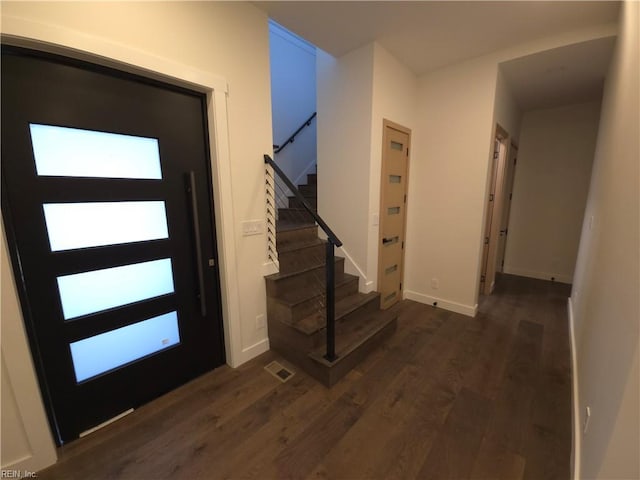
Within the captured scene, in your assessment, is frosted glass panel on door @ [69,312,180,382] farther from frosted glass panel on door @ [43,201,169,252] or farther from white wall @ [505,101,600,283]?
white wall @ [505,101,600,283]

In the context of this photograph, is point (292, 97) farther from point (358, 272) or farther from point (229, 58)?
point (358, 272)

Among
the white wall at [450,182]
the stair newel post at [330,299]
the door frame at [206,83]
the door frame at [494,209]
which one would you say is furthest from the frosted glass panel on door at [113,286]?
the door frame at [494,209]

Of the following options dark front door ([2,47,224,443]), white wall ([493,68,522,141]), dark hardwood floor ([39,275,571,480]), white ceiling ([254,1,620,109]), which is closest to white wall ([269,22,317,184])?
white ceiling ([254,1,620,109])

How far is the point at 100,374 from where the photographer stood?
1.55 meters

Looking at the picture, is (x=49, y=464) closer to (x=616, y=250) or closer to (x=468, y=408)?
(x=468, y=408)

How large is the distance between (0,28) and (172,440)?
2173 millimetres

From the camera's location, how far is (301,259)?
2611 millimetres

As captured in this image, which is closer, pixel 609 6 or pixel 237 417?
pixel 237 417

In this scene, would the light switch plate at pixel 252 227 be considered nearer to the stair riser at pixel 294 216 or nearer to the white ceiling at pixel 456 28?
the stair riser at pixel 294 216

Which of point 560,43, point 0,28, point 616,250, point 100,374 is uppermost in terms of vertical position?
point 560,43

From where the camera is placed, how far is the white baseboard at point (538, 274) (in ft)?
13.6

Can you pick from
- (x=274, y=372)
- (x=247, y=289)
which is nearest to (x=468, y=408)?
(x=274, y=372)

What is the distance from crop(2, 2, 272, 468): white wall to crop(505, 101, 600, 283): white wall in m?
4.56

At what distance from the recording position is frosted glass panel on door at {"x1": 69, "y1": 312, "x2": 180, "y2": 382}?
1.49 metres
